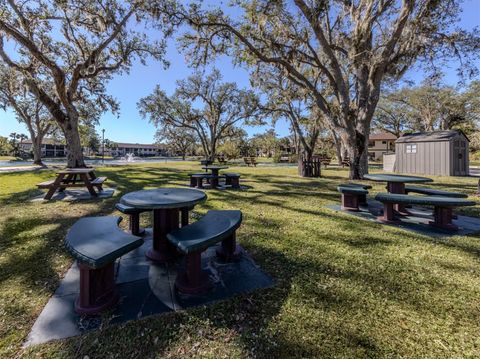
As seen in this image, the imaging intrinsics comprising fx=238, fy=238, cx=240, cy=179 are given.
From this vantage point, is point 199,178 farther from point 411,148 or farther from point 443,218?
point 411,148

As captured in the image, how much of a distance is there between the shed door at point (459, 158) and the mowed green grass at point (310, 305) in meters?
12.7

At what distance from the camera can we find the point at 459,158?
516 inches

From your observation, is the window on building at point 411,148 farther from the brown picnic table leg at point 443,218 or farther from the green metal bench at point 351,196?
the brown picnic table leg at point 443,218

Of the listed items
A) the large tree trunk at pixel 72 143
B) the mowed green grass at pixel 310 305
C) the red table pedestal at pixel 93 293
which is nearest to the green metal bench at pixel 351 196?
the mowed green grass at pixel 310 305

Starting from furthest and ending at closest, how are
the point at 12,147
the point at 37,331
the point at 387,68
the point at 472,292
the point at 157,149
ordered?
the point at 157,149 → the point at 12,147 → the point at 387,68 → the point at 472,292 → the point at 37,331

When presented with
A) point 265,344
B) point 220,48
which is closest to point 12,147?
point 220,48

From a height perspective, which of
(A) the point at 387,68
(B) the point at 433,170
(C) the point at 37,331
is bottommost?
(C) the point at 37,331

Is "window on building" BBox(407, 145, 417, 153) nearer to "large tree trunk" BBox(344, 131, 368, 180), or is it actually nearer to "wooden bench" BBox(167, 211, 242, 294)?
"large tree trunk" BBox(344, 131, 368, 180)

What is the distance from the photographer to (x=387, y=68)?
10609mm

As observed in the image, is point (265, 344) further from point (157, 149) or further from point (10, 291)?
point (157, 149)

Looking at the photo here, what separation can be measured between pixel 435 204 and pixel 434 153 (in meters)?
12.9

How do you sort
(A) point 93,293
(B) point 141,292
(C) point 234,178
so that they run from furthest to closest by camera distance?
(C) point 234,178 < (B) point 141,292 < (A) point 93,293

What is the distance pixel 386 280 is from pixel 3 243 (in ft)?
16.7

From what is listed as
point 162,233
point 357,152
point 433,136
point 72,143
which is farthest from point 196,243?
point 433,136
